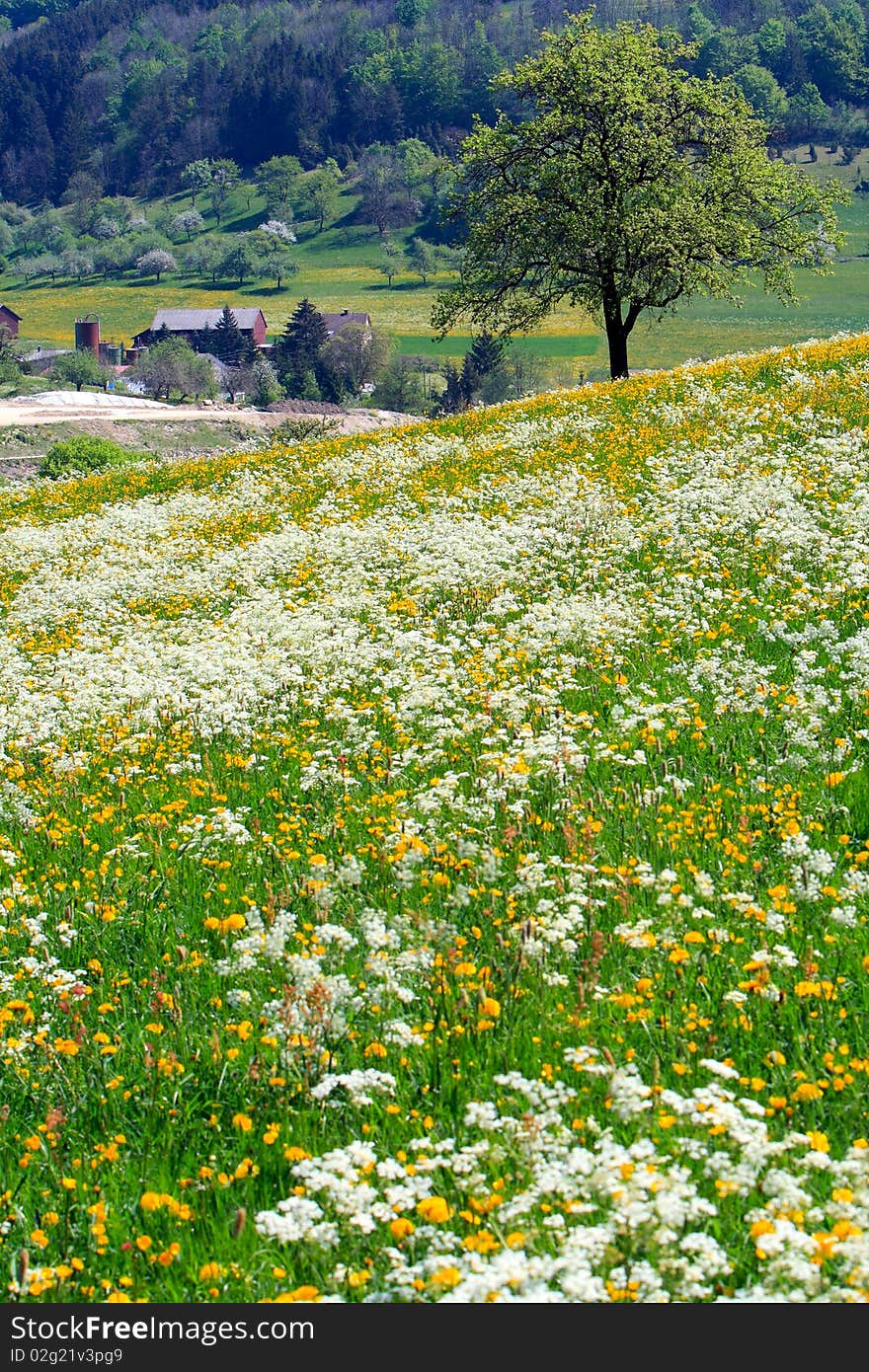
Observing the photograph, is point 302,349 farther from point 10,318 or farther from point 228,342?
point 10,318

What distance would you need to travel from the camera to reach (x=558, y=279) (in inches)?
1527

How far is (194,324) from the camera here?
173750 millimetres

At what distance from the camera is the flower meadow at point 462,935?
398 cm

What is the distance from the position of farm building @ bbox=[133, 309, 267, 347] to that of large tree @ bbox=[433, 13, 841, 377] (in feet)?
451

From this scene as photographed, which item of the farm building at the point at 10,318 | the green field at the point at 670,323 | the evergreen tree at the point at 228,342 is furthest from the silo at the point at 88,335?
the evergreen tree at the point at 228,342

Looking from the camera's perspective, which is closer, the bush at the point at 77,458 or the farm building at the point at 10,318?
the bush at the point at 77,458

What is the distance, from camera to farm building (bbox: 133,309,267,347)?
6757 inches

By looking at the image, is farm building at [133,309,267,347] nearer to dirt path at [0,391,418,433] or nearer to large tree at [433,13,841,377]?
dirt path at [0,391,418,433]

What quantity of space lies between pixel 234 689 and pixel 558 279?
31852mm

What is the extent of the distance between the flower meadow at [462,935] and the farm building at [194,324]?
16702cm

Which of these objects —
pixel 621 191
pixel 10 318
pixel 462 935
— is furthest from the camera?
pixel 10 318

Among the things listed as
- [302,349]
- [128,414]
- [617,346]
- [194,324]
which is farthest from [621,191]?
[194,324]

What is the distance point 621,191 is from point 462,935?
117 feet

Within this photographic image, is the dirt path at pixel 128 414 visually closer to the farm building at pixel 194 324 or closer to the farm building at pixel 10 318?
the farm building at pixel 194 324
